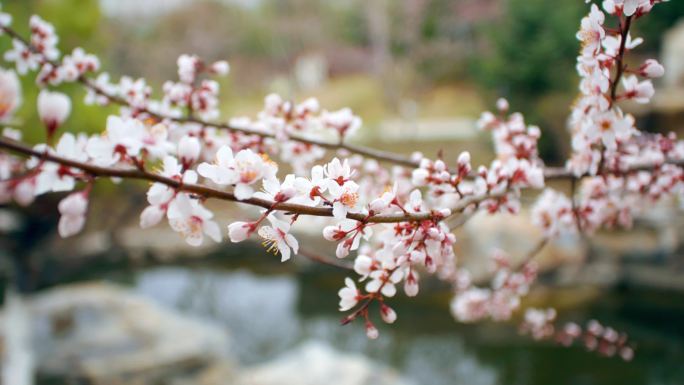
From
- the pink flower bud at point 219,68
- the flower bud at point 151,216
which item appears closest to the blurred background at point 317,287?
the pink flower bud at point 219,68

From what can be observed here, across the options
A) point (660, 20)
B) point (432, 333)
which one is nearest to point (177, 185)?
point (432, 333)

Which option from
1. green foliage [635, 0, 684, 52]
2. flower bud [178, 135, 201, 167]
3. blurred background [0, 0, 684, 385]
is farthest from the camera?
green foliage [635, 0, 684, 52]

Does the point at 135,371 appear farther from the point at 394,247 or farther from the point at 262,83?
the point at 262,83

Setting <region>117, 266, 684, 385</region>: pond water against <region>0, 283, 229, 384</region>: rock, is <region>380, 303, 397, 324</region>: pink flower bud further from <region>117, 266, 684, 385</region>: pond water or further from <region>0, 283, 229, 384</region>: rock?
<region>117, 266, 684, 385</region>: pond water

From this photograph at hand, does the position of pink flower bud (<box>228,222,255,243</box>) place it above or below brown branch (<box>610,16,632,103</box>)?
below

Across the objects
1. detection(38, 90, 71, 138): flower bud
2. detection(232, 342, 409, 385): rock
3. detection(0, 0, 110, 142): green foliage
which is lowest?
detection(232, 342, 409, 385): rock

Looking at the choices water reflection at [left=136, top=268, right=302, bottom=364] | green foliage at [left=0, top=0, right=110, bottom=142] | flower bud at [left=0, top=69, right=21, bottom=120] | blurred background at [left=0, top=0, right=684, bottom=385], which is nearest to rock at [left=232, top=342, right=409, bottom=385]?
blurred background at [left=0, top=0, right=684, bottom=385]

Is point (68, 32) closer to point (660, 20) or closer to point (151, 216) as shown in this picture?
point (151, 216)

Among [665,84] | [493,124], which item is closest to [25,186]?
[493,124]
